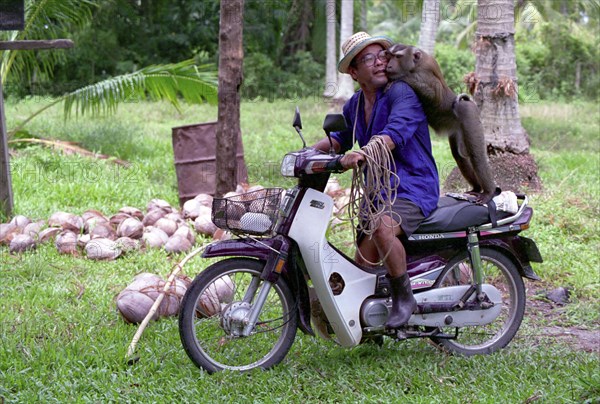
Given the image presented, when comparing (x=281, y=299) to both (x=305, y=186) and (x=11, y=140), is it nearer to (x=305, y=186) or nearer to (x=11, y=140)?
(x=305, y=186)

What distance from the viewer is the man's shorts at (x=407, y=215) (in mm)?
4168

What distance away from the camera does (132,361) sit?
4.34 meters

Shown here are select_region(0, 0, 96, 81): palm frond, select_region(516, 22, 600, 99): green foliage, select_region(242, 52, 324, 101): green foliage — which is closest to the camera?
select_region(0, 0, 96, 81): palm frond

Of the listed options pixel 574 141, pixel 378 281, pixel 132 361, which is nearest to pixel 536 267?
pixel 378 281

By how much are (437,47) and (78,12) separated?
54.7 ft

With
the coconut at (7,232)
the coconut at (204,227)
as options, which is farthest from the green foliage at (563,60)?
the coconut at (7,232)

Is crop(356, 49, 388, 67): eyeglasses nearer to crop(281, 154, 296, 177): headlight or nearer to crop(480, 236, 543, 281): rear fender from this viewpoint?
crop(281, 154, 296, 177): headlight

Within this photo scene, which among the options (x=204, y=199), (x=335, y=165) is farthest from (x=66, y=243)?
(x=335, y=165)

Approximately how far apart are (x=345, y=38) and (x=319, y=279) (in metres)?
14.2

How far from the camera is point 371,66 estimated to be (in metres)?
4.21

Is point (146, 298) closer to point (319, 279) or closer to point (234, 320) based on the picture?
point (234, 320)

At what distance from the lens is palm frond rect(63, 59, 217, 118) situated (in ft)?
32.5

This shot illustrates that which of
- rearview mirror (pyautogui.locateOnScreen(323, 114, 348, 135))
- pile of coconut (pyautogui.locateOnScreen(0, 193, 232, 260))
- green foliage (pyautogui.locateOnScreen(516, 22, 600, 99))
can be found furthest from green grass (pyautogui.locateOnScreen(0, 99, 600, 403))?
green foliage (pyautogui.locateOnScreen(516, 22, 600, 99))

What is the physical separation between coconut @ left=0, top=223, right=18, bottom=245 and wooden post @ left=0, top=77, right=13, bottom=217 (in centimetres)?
54
